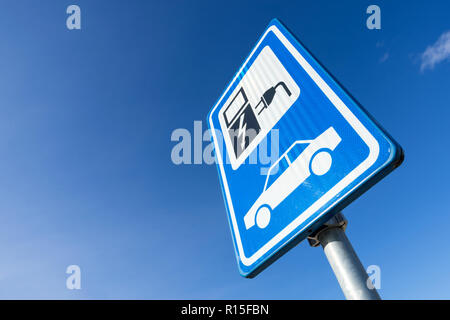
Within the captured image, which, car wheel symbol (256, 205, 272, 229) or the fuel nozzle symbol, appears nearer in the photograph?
car wheel symbol (256, 205, 272, 229)

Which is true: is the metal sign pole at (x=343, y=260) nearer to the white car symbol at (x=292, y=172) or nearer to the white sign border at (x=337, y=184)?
the white sign border at (x=337, y=184)

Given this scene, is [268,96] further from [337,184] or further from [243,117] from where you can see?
[337,184]

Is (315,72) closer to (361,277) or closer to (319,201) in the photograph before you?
(319,201)

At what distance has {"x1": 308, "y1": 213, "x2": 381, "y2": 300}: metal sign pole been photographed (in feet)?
2.49

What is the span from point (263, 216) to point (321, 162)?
366 millimetres

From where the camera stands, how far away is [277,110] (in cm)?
126

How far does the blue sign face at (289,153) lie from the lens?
874 mm

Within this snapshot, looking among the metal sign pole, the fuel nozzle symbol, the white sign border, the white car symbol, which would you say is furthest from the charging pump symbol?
the metal sign pole

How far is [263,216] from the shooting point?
115 centimetres

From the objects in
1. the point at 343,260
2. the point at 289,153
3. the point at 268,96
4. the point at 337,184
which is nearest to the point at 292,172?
the point at 289,153

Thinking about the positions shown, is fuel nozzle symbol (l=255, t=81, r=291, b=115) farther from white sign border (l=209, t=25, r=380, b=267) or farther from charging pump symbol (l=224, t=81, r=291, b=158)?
white sign border (l=209, t=25, r=380, b=267)

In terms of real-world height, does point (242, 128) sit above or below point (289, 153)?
above
